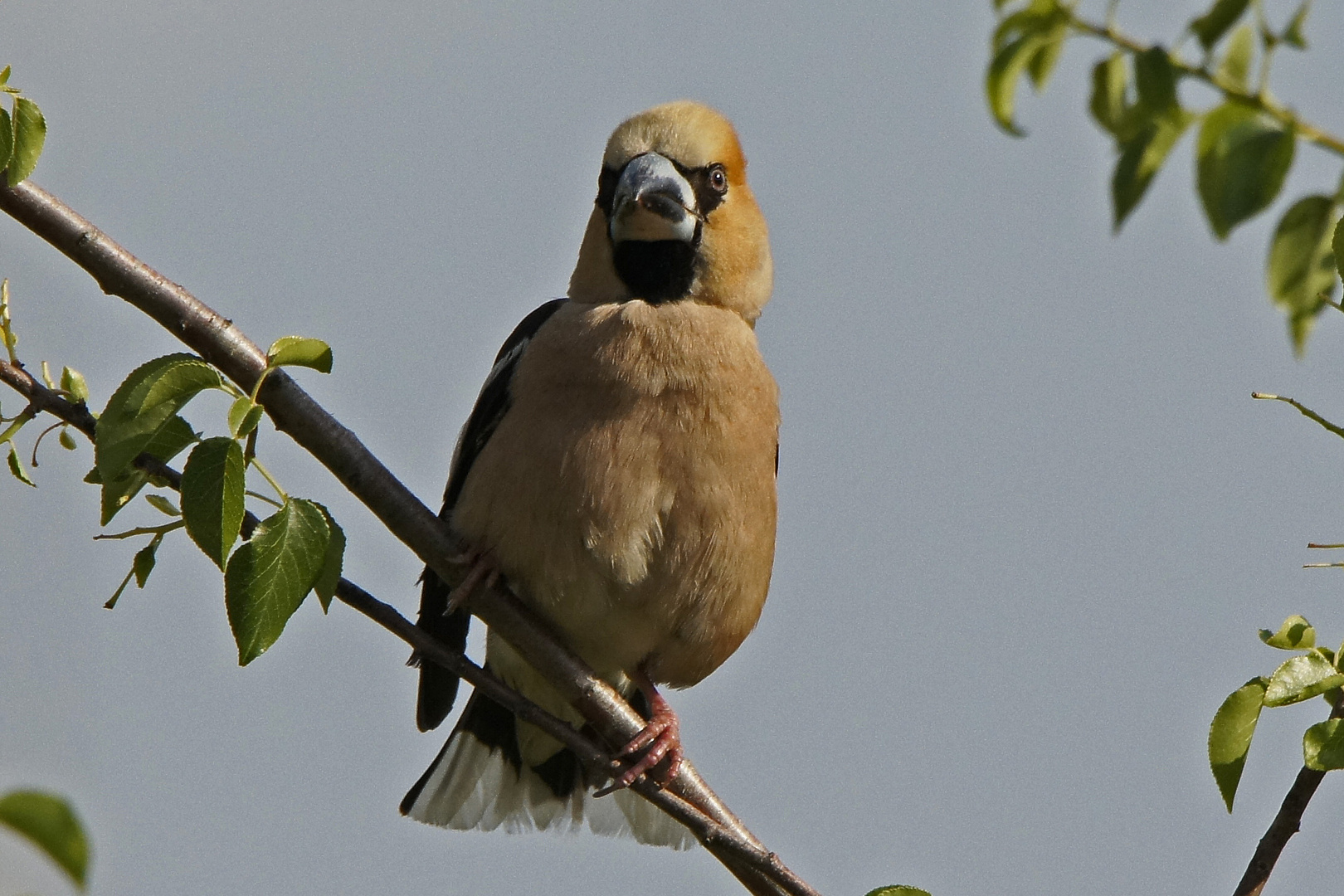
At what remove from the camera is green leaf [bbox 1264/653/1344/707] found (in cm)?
241

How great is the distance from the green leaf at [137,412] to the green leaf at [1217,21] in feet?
5.45

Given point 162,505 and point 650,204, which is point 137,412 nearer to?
point 162,505

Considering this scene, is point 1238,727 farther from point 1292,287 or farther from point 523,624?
point 523,624

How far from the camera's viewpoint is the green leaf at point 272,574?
7.79 feet

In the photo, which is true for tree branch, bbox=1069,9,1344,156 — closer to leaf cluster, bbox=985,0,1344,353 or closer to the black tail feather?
leaf cluster, bbox=985,0,1344,353

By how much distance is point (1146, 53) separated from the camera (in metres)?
1.54

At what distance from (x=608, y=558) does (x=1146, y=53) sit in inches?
111

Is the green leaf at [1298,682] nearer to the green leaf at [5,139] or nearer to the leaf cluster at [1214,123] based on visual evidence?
the leaf cluster at [1214,123]

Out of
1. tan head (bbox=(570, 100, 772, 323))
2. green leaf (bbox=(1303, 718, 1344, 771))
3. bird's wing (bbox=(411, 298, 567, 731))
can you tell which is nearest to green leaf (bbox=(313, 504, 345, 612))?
green leaf (bbox=(1303, 718, 1344, 771))

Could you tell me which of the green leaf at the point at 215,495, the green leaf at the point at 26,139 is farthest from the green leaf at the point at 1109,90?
the green leaf at the point at 26,139

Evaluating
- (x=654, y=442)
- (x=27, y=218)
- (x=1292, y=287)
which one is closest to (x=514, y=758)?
(x=654, y=442)

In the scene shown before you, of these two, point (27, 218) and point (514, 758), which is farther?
point (514, 758)

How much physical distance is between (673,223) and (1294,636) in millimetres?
2731

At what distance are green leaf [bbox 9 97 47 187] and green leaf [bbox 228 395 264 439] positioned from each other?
489 mm
